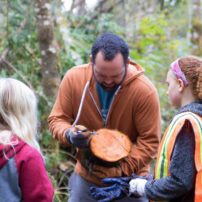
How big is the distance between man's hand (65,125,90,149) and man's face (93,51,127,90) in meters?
0.42

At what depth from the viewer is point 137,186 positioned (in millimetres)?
3023

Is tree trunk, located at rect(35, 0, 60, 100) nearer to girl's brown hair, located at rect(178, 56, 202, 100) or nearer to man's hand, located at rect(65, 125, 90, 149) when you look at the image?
man's hand, located at rect(65, 125, 90, 149)

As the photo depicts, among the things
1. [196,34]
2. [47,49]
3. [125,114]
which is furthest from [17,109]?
[196,34]

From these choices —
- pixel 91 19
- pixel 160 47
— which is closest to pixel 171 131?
pixel 91 19

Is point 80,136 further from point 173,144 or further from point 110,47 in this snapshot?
point 173,144

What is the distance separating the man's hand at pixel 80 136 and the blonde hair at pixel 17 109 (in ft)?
2.03

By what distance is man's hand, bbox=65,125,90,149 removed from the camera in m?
3.38

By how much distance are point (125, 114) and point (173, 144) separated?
103 centimetres

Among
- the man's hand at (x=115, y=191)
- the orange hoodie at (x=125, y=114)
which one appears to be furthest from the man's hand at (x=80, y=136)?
the man's hand at (x=115, y=191)

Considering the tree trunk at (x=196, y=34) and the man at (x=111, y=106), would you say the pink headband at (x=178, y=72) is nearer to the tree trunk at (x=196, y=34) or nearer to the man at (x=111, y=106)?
the man at (x=111, y=106)

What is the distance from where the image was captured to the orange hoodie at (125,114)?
144 inches

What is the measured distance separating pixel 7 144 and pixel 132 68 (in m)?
1.52

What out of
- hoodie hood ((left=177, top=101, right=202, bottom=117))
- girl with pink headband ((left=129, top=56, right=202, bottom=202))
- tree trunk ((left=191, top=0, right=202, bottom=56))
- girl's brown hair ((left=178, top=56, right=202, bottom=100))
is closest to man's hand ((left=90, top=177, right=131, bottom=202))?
girl with pink headband ((left=129, top=56, right=202, bottom=202))

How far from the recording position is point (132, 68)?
12.6ft
